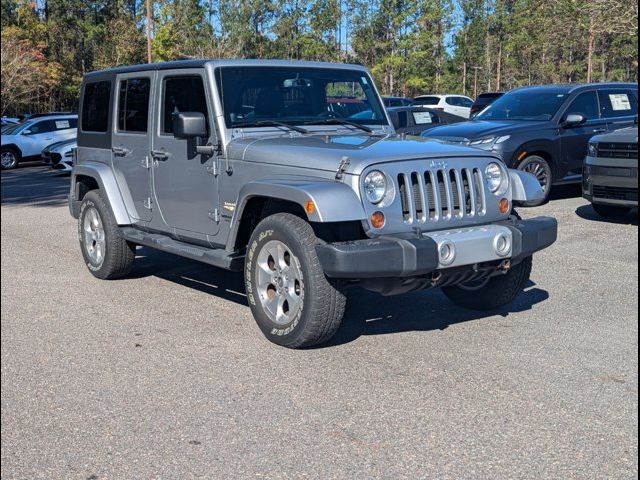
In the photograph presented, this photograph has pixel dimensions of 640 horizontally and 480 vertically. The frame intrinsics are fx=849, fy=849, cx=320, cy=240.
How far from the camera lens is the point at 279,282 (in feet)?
18.4

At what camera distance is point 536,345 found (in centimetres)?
569

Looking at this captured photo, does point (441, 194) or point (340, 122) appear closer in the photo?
point (441, 194)

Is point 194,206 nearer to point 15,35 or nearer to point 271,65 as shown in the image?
point 271,65

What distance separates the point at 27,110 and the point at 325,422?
3841cm

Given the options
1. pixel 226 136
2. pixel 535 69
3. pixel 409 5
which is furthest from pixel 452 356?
pixel 535 69

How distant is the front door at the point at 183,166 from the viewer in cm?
640

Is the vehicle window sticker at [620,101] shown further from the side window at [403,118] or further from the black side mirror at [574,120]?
the side window at [403,118]

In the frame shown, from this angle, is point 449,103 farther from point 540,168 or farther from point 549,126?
point 540,168

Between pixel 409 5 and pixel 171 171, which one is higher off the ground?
pixel 409 5


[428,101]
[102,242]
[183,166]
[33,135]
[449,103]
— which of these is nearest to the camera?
[183,166]

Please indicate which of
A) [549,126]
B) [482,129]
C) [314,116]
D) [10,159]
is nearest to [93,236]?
[314,116]

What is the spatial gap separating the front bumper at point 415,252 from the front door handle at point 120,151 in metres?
2.94

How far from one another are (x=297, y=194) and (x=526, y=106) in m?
8.94

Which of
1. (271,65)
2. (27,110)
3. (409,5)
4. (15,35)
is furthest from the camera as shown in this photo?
(409,5)
